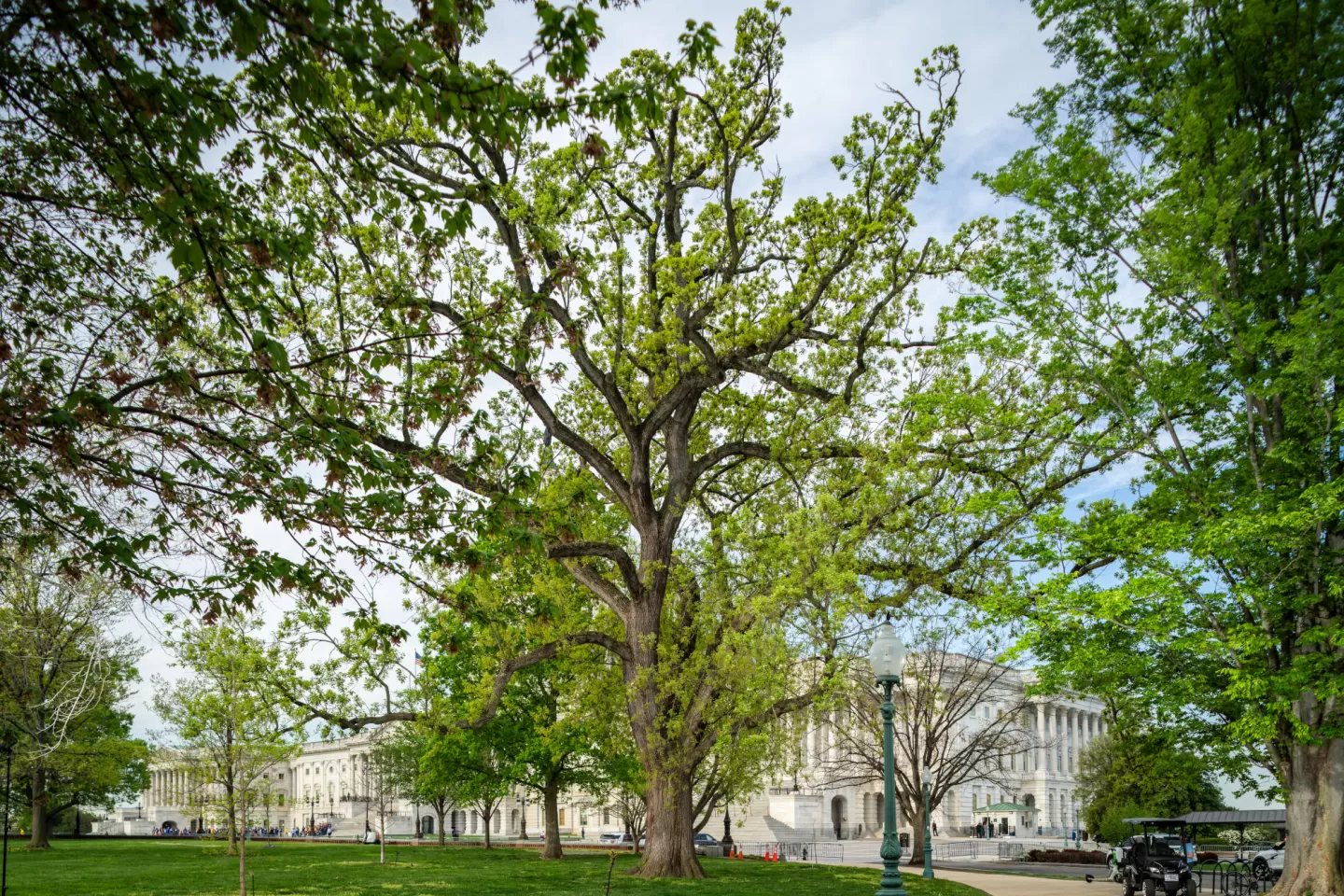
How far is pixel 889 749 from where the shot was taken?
1277cm

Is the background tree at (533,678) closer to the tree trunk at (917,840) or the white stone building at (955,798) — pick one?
the white stone building at (955,798)

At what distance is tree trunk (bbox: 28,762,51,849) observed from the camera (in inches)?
1729

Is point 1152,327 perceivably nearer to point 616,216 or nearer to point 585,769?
point 616,216

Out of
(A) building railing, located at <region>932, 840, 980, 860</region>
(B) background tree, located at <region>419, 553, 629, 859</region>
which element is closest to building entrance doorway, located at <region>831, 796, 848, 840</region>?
(A) building railing, located at <region>932, 840, 980, 860</region>

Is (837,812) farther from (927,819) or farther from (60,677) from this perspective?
(60,677)

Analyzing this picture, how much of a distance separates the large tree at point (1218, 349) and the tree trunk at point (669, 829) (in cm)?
871

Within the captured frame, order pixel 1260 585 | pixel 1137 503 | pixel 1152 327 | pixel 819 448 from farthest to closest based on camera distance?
pixel 819 448 < pixel 1152 327 < pixel 1137 503 < pixel 1260 585

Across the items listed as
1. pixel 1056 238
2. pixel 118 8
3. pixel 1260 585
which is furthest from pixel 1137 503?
pixel 118 8

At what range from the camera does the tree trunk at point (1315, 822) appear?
18.2 meters

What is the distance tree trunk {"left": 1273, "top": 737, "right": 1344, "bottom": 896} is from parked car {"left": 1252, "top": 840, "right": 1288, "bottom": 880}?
15940 millimetres

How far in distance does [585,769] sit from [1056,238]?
30471mm

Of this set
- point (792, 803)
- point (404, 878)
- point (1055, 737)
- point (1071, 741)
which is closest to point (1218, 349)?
point (404, 878)

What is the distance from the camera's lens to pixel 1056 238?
21828 millimetres

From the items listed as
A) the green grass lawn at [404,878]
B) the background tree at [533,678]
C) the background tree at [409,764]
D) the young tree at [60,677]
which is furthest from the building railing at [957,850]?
the young tree at [60,677]
